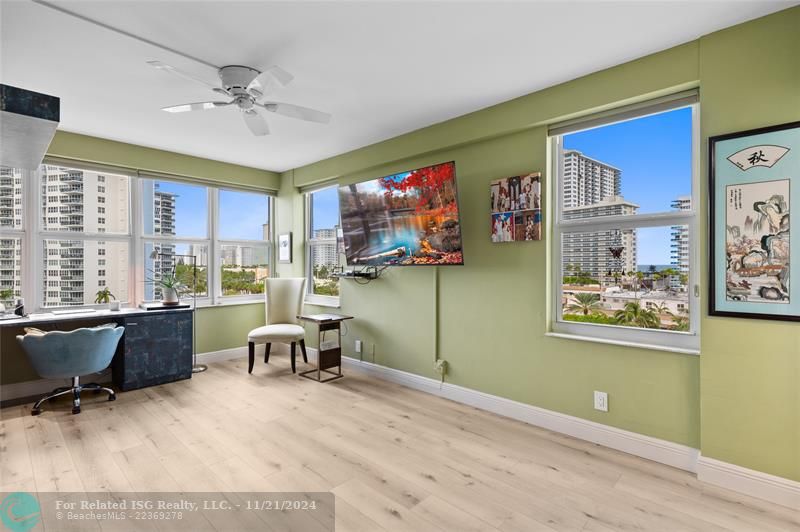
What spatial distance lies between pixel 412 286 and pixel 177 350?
2.58 metres

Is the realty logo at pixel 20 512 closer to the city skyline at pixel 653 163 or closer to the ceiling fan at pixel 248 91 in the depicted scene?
the ceiling fan at pixel 248 91

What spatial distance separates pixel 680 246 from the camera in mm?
2488

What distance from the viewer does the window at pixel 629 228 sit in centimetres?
248

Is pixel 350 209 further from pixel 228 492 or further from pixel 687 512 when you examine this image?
pixel 687 512

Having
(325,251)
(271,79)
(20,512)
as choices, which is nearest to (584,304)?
(271,79)

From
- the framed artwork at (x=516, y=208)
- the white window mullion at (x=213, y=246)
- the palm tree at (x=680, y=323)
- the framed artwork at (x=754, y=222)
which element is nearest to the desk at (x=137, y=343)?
the white window mullion at (x=213, y=246)

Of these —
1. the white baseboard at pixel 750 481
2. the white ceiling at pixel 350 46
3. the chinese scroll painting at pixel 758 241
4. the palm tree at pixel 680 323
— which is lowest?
the white baseboard at pixel 750 481

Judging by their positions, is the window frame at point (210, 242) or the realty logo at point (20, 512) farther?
the window frame at point (210, 242)

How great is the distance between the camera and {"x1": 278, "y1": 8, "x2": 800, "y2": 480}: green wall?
2064 millimetres

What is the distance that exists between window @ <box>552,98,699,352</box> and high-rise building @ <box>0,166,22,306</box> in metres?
4.87

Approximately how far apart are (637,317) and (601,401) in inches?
24.8

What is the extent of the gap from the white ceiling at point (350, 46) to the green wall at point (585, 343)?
0.56ft

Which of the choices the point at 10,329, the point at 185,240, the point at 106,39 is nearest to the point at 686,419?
the point at 106,39

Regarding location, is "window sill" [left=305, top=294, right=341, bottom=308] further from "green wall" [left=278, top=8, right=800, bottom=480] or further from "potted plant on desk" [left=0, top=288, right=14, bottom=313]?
"potted plant on desk" [left=0, top=288, right=14, bottom=313]
